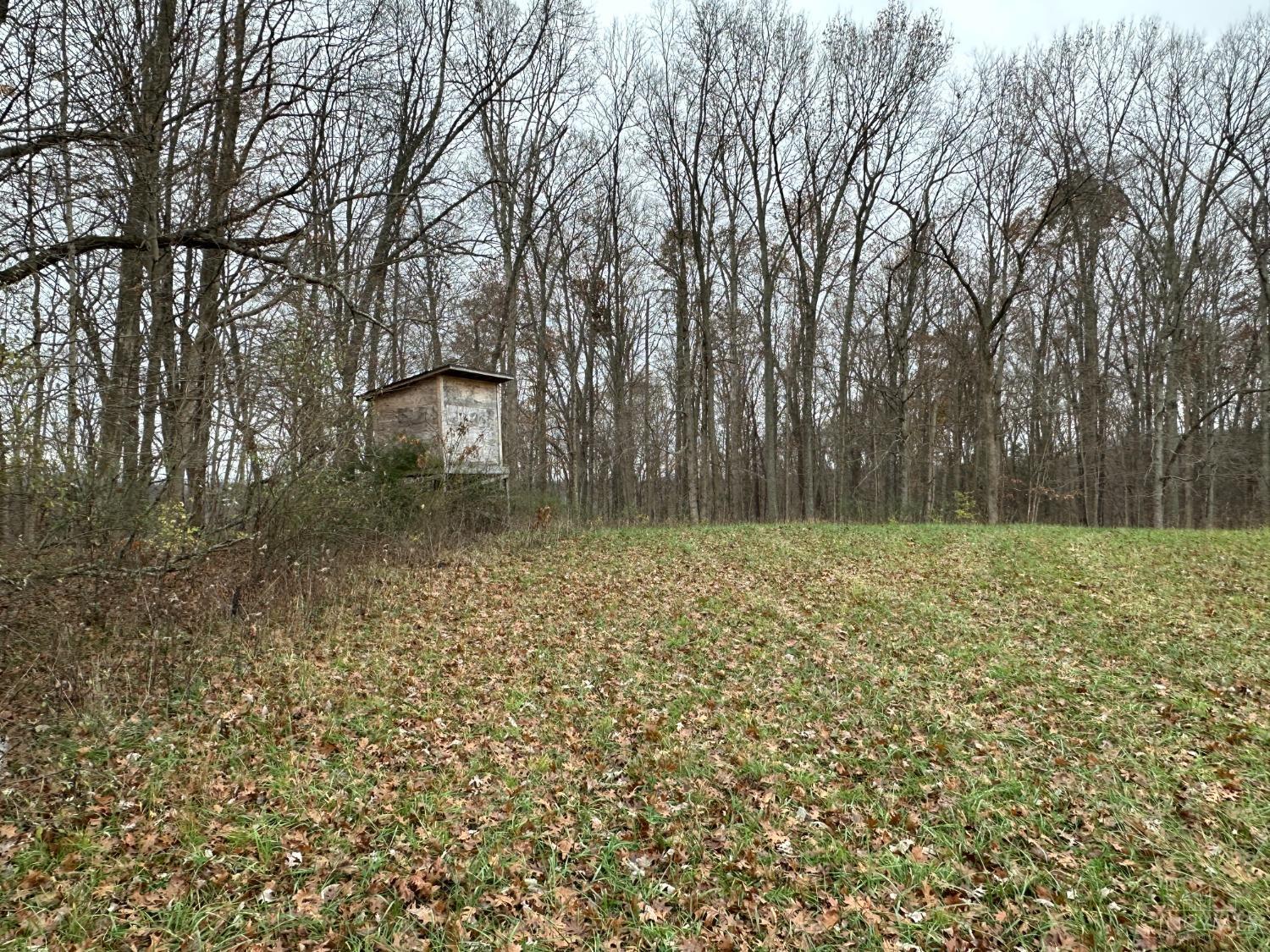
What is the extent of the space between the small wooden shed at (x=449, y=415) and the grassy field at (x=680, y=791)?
384cm

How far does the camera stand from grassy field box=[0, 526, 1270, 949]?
2.84 metres

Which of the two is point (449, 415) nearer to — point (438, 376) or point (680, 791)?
point (438, 376)

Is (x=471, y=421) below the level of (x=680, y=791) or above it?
above

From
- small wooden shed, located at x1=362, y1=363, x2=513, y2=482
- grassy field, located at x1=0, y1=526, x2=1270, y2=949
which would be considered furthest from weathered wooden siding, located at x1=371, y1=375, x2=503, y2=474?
grassy field, located at x1=0, y1=526, x2=1270, y2=949

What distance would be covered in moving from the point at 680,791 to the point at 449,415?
26.3 ft

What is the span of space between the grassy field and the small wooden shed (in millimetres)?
3843

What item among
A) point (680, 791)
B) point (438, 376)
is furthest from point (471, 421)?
point (680, 791)

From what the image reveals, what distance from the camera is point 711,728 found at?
15.5ft

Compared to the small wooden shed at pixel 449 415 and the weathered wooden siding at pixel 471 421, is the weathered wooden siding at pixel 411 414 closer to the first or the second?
the small wooden shed at pixel 449 415

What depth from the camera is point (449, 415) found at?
10.5 m

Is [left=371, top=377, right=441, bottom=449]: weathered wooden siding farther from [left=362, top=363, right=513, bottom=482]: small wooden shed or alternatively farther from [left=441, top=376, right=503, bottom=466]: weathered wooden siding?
[left=441, top=376, right=503, bottom=466]: weathered wooden siding

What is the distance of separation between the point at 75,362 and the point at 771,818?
584 centimetres

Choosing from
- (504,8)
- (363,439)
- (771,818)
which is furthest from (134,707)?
(504,8)

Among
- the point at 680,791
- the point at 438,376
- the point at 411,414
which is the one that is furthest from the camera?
Answer: the point at 411,414
